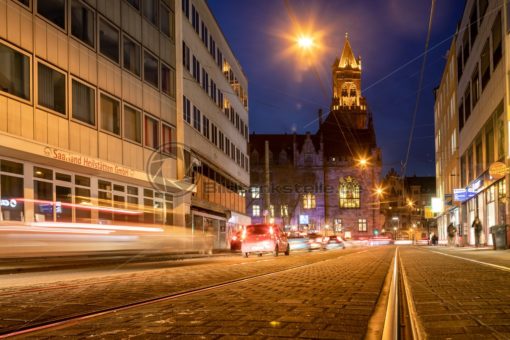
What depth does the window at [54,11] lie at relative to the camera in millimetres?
20344

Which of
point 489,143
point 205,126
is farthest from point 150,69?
point 489,143

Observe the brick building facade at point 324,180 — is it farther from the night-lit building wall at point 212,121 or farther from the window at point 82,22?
the window at point 82,22

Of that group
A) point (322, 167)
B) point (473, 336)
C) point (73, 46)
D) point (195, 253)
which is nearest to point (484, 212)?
point (195, 253)

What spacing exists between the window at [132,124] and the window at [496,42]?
18.2 m

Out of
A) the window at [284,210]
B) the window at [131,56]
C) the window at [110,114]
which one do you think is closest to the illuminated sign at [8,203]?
the window at [110,114]

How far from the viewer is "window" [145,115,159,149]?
29.4 meters

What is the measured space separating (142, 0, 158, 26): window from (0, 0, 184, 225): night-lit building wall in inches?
2.3

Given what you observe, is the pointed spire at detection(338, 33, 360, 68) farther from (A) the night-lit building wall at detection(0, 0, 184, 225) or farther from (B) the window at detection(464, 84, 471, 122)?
(A) the night-lit building wall at detection(0, 0, 184, 225)

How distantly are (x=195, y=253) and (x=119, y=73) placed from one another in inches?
447

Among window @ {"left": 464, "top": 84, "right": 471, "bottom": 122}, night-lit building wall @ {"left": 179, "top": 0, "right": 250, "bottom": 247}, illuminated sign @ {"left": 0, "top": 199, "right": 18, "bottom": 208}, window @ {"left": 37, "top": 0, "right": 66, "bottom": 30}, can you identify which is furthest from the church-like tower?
illuminated sign @ {"left": 0, "top": 199, "right": 18, "bottom": 208}

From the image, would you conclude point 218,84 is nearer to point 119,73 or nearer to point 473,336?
point 119,73

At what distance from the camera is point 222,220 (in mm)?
47031

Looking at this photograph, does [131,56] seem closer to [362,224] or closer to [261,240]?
[261,240]

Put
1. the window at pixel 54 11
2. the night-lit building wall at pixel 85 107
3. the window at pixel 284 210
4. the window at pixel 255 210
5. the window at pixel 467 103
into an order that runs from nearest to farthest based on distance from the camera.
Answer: the night-lit building wall at pixel 85 107 < the window at pixel 54 11 < the window at pixel 467 103 < the window at pixel 284 210 < the window at pixel 255 210
